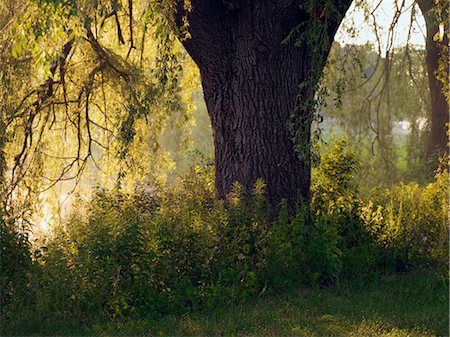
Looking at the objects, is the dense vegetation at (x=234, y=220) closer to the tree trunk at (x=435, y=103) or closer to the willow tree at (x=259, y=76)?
the willow tree at (x=259, y=76)

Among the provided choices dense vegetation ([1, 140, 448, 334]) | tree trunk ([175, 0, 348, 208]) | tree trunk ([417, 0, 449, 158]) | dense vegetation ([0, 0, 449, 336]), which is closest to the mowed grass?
dense vegetation ([0, 0, 449, 336])

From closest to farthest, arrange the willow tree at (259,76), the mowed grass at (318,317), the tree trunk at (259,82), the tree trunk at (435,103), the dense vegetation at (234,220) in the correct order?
1. the mowed grass at (318,317)
2. the dense vegetation at (234,220)
3. the willow tree at (259,76)
4. the tree trunk at (259,82)
5. the tree trunk at (435,103)

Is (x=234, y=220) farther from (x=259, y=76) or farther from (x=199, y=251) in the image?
(x=259, y=76)

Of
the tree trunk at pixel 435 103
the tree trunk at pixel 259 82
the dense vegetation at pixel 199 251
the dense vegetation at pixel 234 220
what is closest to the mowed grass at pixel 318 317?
the dense vegetation at pixel 234 220

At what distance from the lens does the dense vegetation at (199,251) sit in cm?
780

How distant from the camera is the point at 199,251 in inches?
327

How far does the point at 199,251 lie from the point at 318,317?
1.47 metres

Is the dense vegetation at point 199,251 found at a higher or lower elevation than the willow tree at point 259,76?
lower

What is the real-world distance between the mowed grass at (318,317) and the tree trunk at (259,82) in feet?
4.99

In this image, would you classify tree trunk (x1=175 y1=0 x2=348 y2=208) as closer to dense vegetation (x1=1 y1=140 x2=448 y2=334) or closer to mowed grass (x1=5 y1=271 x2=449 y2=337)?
dense vegetation (x1=1 y1=140 x2=448 y2=334)

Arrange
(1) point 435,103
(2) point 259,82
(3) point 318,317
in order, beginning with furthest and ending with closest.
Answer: (1) point 435,103
(2) point 259,82
(3) point 318,317

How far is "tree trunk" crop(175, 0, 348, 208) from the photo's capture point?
30.4 ft

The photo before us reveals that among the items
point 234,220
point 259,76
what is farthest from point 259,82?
point 234,220

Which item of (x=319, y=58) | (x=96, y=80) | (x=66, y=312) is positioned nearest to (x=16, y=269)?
(x=66, y=312)
